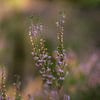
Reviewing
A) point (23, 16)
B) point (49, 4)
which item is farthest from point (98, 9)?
point (23, 16)

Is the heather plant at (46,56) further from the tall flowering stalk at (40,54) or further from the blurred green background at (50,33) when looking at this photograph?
the blurred green background at (50,33)

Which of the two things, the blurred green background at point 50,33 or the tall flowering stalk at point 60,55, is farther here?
the blurred green background at point 50,33

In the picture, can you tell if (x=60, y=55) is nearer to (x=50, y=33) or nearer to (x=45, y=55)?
(x=45, y=55)

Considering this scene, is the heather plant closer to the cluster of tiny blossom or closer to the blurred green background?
the cluster of tiny blossom

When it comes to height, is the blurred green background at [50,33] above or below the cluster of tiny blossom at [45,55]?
above

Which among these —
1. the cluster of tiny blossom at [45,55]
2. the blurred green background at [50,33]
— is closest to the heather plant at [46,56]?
the cluster of tiny blossom at [45,55]

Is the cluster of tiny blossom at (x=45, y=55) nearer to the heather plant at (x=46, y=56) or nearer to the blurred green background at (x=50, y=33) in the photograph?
the heather plant at (x=46, y=56)

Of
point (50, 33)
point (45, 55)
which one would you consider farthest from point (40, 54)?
point (50, 33)

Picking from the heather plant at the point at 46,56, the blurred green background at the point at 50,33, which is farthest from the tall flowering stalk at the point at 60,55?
the blurred green background at the point at 50,33

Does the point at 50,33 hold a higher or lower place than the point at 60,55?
higher

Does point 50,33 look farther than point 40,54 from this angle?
Yes
